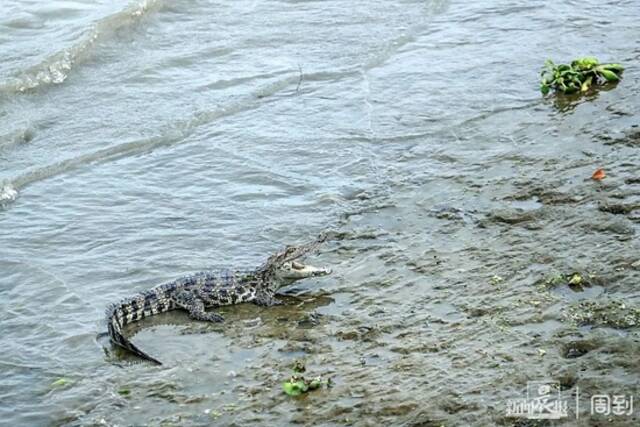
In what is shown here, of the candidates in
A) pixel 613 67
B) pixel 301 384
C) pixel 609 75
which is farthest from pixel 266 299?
pixel 613 67

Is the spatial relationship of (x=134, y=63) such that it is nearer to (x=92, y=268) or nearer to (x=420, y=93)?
(x=420, y=93)

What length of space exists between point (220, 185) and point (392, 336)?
355 centimetres

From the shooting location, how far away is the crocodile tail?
6613mm

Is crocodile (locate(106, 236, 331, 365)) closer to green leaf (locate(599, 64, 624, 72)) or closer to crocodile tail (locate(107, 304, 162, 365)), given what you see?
crocodile tail (locate(107, 304, 162, 365))

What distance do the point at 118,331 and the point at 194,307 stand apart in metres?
0.67

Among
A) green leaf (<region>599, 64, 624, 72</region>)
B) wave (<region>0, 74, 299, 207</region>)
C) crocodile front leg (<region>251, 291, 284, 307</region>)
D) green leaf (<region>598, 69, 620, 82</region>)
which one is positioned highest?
green leaf (<region>599, 64, 624, 72</region>)

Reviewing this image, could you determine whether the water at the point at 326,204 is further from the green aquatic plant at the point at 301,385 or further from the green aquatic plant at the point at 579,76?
the green aquatic plant at the point at 579,76

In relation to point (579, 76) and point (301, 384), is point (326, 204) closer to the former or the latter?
point (301, 384)

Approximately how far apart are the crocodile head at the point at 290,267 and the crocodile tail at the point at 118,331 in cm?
115

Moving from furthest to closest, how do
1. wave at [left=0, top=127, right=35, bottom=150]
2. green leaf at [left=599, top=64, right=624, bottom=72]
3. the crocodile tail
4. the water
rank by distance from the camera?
wave at [left=0, top=127, right=35, bottom=150]
green leaf at [left=599, top=64, right=624, bottom=72]
the crocodile tail
the water

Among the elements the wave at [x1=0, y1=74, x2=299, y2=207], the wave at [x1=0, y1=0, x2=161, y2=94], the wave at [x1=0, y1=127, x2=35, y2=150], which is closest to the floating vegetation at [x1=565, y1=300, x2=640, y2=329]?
the wave at [x1=0, y1=74, x2=299, y2=207]

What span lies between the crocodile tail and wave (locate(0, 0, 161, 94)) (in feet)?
20.1

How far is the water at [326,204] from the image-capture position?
5922 mm

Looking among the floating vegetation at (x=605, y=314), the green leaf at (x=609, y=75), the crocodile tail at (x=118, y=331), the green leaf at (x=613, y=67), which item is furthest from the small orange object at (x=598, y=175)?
the crocodile tail at (x=118, y=331)
